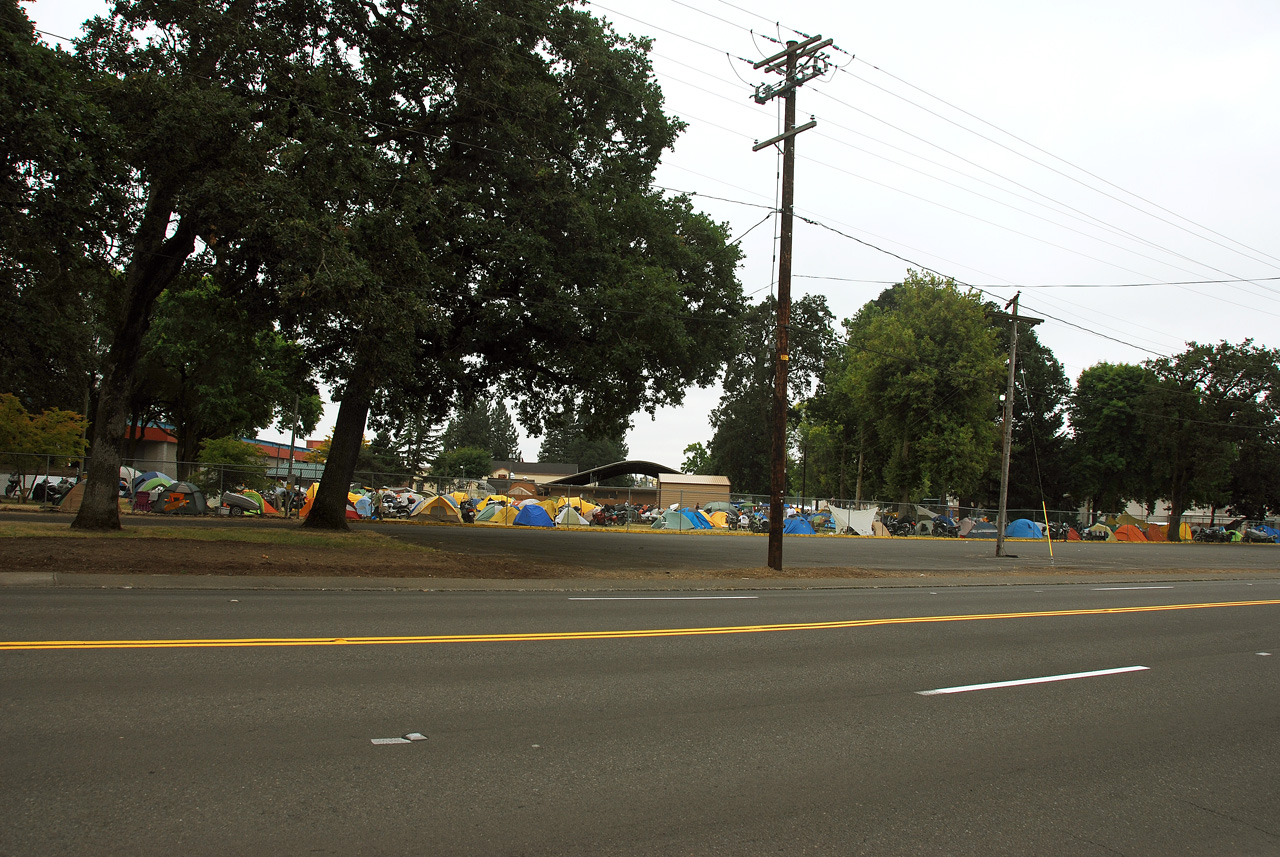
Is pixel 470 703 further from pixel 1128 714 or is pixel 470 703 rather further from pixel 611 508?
pixel 611 508

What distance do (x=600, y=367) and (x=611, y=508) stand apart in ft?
81.9

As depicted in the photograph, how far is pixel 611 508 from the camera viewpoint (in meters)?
47.4

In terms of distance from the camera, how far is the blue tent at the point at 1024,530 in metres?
54.7

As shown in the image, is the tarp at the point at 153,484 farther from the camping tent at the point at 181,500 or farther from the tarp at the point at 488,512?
the tarp at the point at 488,512

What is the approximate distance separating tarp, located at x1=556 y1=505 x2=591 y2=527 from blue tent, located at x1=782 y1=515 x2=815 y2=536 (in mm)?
11098

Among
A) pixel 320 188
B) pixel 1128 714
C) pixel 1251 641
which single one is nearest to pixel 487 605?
pixel 1128 714

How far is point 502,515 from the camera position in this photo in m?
40.8

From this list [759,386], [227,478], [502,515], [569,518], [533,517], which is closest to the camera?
[227,478]

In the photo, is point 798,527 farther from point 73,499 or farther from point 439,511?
point 73,499

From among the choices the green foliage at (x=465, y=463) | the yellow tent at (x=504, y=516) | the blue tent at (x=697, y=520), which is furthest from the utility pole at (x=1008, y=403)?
the green foliage at (x=465, y=463)

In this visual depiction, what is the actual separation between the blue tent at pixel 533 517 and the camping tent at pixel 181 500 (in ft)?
44.4

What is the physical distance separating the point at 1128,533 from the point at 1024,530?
11145 millimetres

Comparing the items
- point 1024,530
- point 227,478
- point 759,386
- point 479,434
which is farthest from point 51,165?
point 479,434

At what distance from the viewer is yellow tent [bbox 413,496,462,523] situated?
130 feet
